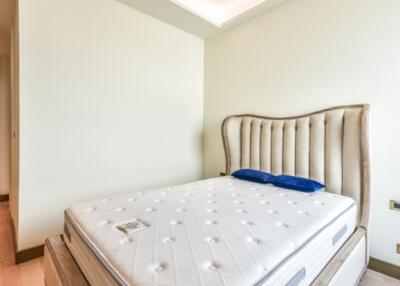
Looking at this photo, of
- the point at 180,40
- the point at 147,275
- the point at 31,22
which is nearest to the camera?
the point at 147,275

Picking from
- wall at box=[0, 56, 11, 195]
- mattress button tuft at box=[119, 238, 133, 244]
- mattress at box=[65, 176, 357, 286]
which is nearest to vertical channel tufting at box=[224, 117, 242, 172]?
mattress at box=[65, 176, 357, 286]

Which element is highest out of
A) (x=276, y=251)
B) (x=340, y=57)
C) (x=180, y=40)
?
(x=180, y=40)

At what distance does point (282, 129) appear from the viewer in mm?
2443

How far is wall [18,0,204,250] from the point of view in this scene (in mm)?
2049

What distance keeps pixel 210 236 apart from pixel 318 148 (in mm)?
1581

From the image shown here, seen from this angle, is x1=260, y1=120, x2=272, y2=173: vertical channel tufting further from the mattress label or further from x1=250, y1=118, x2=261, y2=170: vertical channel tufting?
the mattress label

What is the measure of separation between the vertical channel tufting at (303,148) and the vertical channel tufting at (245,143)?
617mm

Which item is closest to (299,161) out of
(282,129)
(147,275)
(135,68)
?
(282,129)

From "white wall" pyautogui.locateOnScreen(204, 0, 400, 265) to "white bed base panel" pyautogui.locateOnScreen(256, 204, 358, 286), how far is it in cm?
67

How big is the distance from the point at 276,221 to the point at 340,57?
179 cm

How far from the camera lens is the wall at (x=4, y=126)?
151 inches

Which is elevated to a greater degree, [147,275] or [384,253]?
[147,275]

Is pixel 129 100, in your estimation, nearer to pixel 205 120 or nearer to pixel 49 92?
pixel 49 92

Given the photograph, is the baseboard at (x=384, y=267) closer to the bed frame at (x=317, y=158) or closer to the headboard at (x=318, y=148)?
the bed frame at (x=317, y=158)
